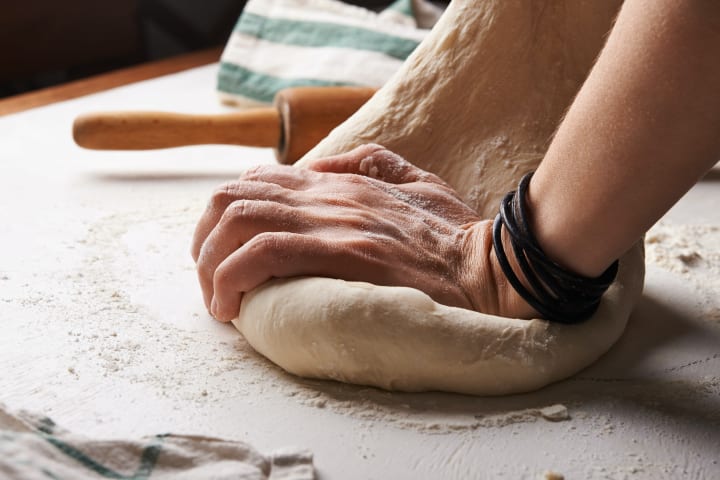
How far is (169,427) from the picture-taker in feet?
2.66

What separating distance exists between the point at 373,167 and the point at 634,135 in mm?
418

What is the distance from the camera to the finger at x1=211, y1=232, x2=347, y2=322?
34.8 inches

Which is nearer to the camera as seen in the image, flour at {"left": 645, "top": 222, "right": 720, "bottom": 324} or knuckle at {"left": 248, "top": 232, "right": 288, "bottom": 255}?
knuckle at {"left": 248, "top": 232, "right": 288, "bottom": 255}

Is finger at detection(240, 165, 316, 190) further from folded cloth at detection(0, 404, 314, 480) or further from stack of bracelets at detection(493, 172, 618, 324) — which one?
folded cloth at detection(0, 404, 314, 480)

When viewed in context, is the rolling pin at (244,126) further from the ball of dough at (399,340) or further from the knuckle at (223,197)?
the ball of dough at (399,340)

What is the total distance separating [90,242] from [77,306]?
0.73ft

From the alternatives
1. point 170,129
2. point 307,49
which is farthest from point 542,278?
point 307,49

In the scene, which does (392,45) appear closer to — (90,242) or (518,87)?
(518,87)

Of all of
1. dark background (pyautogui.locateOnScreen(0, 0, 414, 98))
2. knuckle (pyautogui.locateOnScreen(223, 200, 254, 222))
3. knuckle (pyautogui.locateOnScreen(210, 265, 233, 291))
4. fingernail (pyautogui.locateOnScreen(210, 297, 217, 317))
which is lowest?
dark background (pyautogui.locateOnScreen(0, 0, 414, 98))

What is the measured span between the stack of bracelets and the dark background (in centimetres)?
226

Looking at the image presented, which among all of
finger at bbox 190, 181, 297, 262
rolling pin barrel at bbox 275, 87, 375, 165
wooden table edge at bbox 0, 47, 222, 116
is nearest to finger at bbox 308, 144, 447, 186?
finger at bbox 190, 181, 297, 262

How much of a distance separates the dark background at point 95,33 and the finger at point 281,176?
197 cm

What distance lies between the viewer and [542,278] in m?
0.88

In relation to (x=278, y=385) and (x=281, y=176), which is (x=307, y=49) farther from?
(x=278, y=385)
